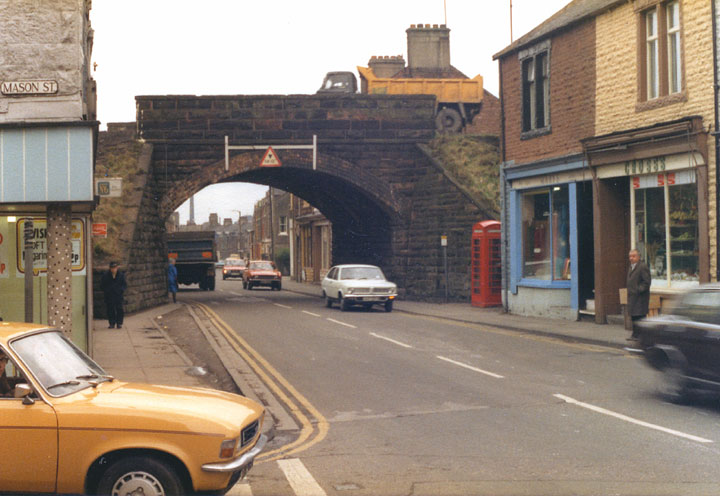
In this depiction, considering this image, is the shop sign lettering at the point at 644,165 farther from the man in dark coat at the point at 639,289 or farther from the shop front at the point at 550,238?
the man in dark coat at the point at 639,289

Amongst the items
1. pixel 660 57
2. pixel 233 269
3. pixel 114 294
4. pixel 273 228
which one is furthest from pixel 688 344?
pixel 273 228

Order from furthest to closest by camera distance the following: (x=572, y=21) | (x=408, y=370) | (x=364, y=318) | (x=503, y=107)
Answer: (x=503, y=107) < (x=364, y=318) < (x=572, y=21) < (x=408, y=370)

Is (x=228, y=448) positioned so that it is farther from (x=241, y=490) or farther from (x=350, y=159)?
(x=350, y=159)

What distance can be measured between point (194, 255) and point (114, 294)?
77.9 ft

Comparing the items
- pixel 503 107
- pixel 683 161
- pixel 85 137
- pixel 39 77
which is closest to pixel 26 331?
pixel 85 137

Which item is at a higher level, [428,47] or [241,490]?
[428,47]

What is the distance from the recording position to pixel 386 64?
5506cm

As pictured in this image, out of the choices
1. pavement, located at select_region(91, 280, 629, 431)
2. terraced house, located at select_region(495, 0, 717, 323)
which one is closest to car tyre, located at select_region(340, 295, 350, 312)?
pavement, located at select_region(91, 280, 629, 431)

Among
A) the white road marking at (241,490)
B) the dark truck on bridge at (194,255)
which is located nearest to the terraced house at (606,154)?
the white road marking at (241,490)

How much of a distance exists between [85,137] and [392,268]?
2458 centimetres

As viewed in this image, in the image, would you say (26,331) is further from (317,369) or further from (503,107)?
(503,107)

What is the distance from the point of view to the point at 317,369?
14062 millimetres

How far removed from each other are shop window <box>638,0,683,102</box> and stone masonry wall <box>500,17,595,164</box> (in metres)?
2.09

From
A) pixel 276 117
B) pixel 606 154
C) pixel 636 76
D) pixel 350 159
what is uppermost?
pixel 276 117
